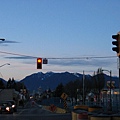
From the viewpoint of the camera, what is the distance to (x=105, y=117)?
17.0 m

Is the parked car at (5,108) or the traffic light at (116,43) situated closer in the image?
the traffic light at (116,43)

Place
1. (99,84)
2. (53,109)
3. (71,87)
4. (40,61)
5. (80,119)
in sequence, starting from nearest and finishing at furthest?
(80,119), (40,61), (53,109), (99,84), (71,87)

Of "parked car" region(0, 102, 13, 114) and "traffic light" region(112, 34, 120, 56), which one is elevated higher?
"traffic light" region(112, 34, 120, 56)

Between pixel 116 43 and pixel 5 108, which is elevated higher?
pixel 116 43

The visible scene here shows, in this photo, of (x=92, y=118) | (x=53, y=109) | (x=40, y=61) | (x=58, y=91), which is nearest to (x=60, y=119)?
(x=40, y=61)

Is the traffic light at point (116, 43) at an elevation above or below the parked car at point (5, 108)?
above

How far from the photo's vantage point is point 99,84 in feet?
316

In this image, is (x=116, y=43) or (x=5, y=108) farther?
(x=5, y=108)

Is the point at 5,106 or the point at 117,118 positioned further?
the point at 5,106

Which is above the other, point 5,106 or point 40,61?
point 40,61

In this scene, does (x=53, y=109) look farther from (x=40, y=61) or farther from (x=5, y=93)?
(x=5, y=93)

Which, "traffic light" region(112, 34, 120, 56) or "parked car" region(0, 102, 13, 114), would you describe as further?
"parked car" region(0, 102, 13, 114)

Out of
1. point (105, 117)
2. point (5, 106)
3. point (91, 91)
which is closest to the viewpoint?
point (105, 117)

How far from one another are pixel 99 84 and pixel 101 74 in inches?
105
